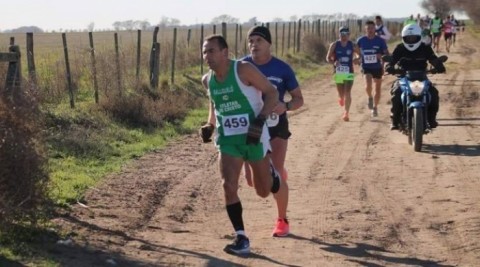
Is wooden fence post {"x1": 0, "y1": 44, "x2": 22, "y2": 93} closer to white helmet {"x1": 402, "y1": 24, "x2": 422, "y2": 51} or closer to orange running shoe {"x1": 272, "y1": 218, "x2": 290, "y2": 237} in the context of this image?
orange running shoe {"x1": 272, "y1": 218, "x2": 290, "y2": 237}

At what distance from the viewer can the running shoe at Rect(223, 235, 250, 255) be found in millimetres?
6570

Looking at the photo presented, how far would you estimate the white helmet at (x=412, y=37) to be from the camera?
11.9 meters

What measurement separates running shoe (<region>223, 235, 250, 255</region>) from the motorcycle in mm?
5733

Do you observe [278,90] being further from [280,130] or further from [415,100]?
[415,100]

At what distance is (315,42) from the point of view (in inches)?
1423

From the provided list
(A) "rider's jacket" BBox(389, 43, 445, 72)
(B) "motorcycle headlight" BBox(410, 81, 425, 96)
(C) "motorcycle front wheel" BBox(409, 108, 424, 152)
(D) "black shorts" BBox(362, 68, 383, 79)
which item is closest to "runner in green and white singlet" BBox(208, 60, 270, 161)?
(C) "motorcycle front wheel" BBox(409, 108, 424, 152)

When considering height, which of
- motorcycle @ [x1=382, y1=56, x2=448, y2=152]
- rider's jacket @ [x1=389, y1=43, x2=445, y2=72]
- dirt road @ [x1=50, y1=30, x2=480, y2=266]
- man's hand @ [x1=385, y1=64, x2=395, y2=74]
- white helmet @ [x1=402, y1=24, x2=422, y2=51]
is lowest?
dirt road @ [x1=50, y1=30, x2=480, y2=266]

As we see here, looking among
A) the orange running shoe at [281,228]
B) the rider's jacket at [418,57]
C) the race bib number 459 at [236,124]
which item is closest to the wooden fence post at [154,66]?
the rider's jacket at [418,57]

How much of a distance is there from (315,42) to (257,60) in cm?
2920

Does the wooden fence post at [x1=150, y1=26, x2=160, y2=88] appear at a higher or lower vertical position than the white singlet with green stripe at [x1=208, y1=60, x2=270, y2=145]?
lower

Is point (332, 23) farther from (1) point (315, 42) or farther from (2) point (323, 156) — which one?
(2) point (323, 156)

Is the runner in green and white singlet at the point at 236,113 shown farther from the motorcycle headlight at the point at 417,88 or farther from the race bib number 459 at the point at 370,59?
the race bib number 459 at the point at 370,59

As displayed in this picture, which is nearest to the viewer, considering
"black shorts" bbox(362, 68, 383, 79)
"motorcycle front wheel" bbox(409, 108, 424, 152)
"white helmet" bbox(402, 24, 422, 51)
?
"motorcycle front wheel" bbox(409, 108, 424, 152)

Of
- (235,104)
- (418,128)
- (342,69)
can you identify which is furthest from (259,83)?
(342,69)
